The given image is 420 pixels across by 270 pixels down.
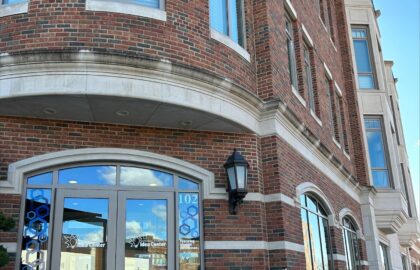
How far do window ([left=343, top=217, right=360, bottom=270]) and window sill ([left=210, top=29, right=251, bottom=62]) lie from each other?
6512mm

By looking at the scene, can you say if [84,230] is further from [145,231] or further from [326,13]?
[326,13]

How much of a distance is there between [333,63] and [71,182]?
1103 centimetres

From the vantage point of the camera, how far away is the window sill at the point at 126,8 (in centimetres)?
685

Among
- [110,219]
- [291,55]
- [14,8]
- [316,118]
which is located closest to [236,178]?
[110,219]

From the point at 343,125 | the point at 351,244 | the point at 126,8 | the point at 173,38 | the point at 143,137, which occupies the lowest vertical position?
the point at 351,244

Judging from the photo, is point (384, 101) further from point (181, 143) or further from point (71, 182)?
point (71, 182)

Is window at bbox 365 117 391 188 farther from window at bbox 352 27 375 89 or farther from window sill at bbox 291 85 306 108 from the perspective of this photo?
window sill at bbox 291 85 306 108

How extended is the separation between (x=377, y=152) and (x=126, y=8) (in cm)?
1395

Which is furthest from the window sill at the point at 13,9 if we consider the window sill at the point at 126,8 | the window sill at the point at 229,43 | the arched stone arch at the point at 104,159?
the window sill at the point at 229,43

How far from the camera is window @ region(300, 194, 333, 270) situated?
9.45 m

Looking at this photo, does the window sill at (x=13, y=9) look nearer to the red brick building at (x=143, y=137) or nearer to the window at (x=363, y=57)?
the red brick building at (x=143, y=137)

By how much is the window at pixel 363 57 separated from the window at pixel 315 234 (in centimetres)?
922

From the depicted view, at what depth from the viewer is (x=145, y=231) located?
7156 mm

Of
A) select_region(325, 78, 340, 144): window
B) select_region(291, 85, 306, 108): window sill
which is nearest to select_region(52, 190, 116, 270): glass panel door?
select_region(291, 85, 306, 108): window sill
